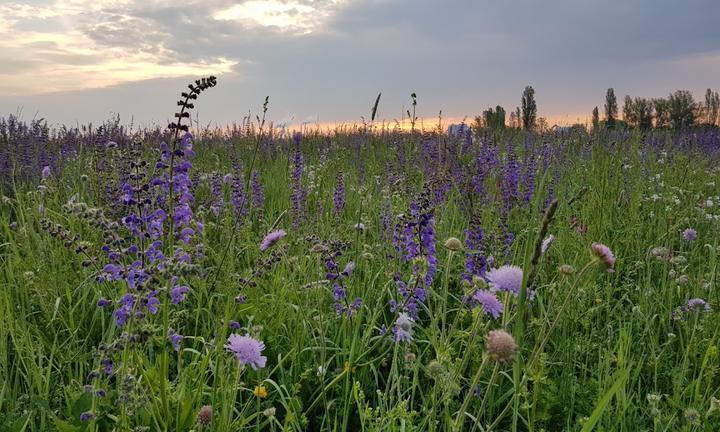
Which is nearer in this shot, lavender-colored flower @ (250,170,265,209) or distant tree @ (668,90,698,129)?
lavender-colored flower @ (250,170,265,209)

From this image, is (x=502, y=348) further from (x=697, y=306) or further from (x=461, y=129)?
(x=461, y=129)

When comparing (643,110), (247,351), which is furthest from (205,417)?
(643,110)

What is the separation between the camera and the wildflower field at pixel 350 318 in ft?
5.50

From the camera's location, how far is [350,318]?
2.75 m

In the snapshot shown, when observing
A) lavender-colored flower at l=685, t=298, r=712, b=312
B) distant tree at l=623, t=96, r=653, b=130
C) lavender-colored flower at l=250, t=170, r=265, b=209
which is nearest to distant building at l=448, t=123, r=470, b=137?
lavender-colored flower at l=250, t=170, r=265, b=209

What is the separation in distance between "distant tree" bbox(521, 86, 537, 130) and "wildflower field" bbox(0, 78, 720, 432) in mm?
9774

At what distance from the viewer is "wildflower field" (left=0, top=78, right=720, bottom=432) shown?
1676 millimetres

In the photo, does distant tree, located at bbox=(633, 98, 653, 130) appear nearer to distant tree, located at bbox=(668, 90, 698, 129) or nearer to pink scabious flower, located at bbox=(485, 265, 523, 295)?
distant tree, located at bbox=(668, 90, 698, 129)

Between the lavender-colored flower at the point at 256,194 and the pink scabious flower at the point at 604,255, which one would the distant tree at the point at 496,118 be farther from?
the pink scabious flower at the point at 604,255

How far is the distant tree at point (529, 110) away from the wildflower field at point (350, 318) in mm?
9774

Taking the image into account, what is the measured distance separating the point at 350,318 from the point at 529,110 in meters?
14.6

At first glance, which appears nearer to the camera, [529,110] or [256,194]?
[256,194]

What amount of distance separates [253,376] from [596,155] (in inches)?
219

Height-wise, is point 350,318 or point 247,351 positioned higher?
point 247,351
